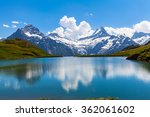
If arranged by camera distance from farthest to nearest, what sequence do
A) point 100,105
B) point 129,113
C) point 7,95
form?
point 7,95, point 100,105, point 129,113

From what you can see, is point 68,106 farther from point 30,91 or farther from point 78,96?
point 30,91

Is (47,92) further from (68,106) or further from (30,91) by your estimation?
(68,106)

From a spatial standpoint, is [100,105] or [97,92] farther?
[97,92]

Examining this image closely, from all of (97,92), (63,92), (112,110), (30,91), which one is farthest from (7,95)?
(112,110)

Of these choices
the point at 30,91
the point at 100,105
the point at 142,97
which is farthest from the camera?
the point at 30,91

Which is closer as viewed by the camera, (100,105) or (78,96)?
(100,105)

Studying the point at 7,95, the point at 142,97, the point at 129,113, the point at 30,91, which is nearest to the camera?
the point at 129,113

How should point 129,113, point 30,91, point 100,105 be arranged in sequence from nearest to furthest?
point 129,113 < point 100,105 < point 30,91

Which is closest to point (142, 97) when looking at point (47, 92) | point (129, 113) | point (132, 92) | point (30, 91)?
point (132, 92)
